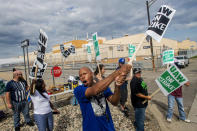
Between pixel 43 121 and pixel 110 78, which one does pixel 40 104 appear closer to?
pixel 43 121

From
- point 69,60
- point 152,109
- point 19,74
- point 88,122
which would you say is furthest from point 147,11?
point 69,60

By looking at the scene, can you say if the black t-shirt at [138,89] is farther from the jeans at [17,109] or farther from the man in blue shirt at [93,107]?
the jeans at [17,109]

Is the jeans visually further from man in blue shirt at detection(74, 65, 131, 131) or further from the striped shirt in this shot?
man in blue shirt at detection(74, 65, 131, 131)

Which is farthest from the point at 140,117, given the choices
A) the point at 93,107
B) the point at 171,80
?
the point at 93,107

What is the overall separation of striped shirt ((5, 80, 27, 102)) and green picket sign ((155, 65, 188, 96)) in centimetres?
397

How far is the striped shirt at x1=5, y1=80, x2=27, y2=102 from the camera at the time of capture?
3713 millimetres

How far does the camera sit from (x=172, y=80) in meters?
3.25

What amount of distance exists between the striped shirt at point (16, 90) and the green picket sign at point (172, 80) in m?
3.97

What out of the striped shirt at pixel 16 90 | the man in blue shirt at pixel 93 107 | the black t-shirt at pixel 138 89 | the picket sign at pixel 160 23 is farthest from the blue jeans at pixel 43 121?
the picket sign at pixel 160 23

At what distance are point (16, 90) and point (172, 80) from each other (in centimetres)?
435

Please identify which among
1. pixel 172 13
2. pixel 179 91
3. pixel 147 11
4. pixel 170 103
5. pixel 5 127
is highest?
pixel 147 11

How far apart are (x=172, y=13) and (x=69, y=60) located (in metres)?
28.3

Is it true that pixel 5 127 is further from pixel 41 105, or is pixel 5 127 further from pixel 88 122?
pixel 88 122

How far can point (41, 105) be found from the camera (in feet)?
9.39
